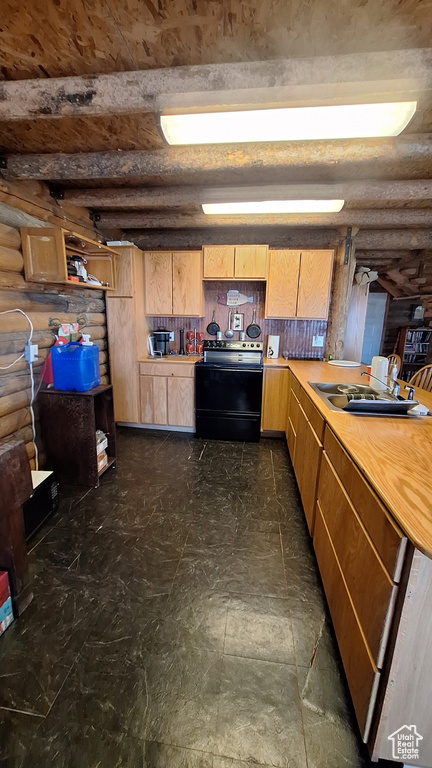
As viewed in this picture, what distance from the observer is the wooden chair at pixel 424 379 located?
107 inches

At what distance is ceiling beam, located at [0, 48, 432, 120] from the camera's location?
124 cm

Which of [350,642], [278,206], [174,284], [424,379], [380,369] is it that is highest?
[278,206]

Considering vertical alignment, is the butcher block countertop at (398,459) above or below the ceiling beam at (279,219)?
below

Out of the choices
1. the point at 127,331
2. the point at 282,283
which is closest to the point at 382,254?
the point at 282,283

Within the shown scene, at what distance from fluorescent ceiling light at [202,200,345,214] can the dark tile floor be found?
2.47 meters

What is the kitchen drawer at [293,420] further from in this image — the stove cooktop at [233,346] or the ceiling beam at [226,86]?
the ceiling beam at [226,86]

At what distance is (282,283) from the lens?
3.47m

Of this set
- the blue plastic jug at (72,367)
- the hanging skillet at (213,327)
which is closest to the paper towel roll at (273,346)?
the hanging skillet at (213,327)

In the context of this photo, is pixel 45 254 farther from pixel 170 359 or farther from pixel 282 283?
pixel 282 283

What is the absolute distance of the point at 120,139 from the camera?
1.93 metres

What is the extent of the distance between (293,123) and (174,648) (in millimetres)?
2451

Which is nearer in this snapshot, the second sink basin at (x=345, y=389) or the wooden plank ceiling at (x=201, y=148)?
the wooden plank ceiling at (x=201, y=148)

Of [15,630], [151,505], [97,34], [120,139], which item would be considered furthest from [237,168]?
[15,630]

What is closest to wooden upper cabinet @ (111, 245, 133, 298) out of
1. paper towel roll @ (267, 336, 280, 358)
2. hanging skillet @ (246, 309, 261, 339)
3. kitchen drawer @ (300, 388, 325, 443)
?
hanging skillet @ (246, 309, 261, 339)
